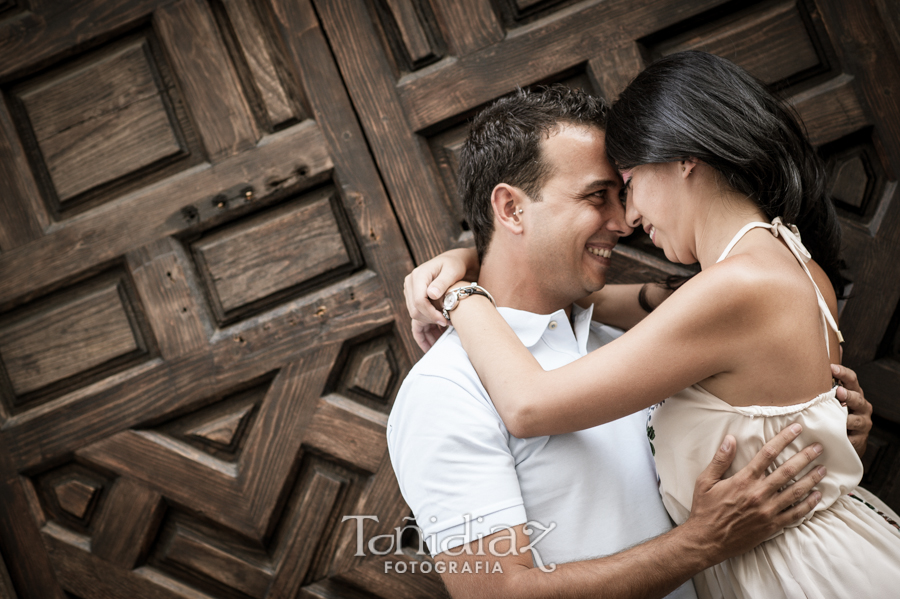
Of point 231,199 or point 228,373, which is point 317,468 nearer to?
point 228,373

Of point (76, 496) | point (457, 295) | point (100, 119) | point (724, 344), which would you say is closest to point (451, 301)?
point (457, 295)

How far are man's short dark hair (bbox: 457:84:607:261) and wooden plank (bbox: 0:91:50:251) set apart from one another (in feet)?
4.41

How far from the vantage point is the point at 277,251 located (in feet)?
5.80

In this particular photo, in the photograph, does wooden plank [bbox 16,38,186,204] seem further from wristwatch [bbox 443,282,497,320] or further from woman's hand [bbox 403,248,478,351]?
wristwatch [bbox 443,282,497,320]

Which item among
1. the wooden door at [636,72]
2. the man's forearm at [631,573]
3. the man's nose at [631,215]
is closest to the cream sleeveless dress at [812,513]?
the man's forearm at [631,573]

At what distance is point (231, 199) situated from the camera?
1.75m

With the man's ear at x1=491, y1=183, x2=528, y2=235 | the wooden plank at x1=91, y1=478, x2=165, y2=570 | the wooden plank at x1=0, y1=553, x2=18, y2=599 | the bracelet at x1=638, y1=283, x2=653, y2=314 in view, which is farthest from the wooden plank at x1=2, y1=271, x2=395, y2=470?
the bracelet at x1=638, y1=283, x2=653, y2=314

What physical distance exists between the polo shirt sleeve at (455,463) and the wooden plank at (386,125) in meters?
0.61

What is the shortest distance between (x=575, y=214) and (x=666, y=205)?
0.23 metres

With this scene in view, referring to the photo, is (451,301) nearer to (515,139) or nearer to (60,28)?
(515,139)

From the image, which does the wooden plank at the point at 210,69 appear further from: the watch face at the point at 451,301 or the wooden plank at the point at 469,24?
the watch face at the point at 451,301

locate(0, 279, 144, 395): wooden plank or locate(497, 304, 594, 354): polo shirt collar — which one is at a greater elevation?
locate(0, 279, 144, 395): wooden plank

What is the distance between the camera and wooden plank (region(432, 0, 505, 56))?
5.60 feet

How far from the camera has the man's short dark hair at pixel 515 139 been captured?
1470 mm
